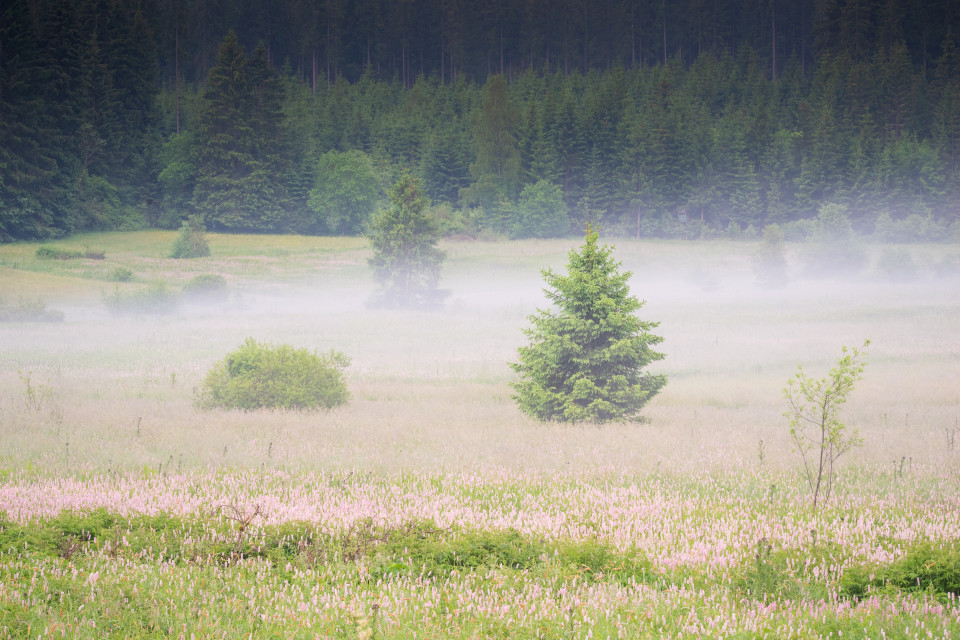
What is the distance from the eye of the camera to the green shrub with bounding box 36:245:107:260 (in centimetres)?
5991

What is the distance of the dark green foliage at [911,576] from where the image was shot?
19.1ft

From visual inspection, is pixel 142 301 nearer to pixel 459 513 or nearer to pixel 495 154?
pixel 459 513

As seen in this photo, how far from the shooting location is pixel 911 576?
5969 mm

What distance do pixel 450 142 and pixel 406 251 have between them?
5182 centimetres

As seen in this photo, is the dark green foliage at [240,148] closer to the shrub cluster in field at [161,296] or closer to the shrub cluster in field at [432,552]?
the shrub cluster in field at [161,296]

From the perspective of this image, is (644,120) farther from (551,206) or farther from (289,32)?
(289,32)

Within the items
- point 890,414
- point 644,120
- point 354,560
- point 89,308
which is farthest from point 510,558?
point 644,120

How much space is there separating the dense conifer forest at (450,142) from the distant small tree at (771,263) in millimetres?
31301

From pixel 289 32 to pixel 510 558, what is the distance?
15761 centimetres

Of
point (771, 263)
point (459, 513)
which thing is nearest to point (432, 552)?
point (459, 513)

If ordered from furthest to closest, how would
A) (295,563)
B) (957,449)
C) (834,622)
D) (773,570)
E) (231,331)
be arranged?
(231,331)
(957,449)
(295,563)
(773,570)
(834,622)

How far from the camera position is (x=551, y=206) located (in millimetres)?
91125

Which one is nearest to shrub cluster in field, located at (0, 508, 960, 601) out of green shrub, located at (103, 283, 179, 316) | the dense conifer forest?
green shrub, located at (103, 283, 179, 316)

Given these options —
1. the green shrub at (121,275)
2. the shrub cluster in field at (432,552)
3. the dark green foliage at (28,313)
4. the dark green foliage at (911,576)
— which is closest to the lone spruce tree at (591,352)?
the shrub cluster in field at (432,552)
